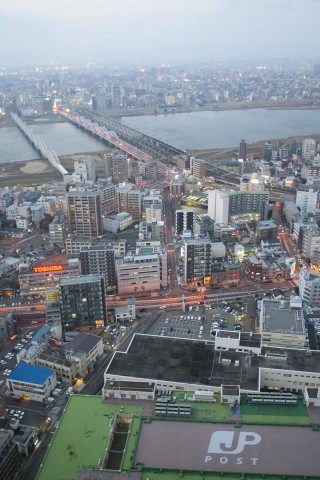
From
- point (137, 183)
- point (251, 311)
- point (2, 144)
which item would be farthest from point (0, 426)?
point (2, 144)

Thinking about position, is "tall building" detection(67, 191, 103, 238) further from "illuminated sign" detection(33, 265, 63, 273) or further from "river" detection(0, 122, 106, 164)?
"river" detection(0, 122, 106, 164)

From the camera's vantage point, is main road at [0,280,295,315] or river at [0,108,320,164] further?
river at [0,108,320,164]

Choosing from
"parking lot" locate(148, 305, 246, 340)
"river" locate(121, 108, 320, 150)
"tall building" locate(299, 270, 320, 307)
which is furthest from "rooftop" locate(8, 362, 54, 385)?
"river" locate(121, 108, 320, 150)

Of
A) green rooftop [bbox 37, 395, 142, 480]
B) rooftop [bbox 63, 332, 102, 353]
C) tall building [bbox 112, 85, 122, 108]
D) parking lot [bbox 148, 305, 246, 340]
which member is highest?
tall building [bbox 112, 85, 122, 108]

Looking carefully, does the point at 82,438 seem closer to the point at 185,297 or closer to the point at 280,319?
the point at 280,319

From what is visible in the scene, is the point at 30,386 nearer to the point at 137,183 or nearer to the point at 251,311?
the point at 251,311

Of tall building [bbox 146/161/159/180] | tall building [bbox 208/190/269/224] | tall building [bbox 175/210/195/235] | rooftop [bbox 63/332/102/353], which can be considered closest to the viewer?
rooftop [bbox 63/332/102/353]
